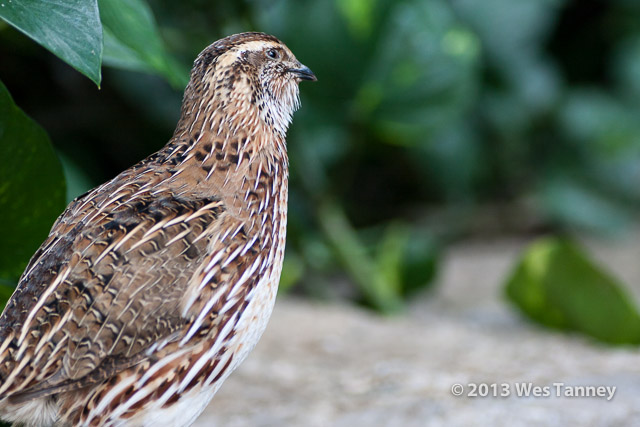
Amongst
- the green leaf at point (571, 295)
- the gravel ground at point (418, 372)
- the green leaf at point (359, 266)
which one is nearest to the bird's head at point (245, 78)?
the gravel ground at point (418, 372)

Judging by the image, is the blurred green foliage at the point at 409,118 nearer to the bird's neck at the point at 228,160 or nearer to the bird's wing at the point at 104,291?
the bird's neck at the point at 228,160

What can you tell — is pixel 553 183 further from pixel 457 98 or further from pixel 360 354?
pixel 360 354

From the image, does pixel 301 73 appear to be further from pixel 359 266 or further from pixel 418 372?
pixel 359 266

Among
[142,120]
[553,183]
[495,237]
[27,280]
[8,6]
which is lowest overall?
[495,237]

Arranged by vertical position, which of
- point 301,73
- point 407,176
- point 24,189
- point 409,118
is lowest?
point 407,176

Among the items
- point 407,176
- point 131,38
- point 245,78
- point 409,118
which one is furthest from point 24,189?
point 407,176

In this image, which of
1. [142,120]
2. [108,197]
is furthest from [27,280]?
[142,120]

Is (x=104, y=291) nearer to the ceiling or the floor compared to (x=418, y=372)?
nearer to the ceiling

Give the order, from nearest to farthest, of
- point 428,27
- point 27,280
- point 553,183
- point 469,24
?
point 27,280
point 428,27
point 469,24
point 553,183
